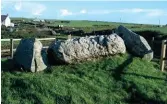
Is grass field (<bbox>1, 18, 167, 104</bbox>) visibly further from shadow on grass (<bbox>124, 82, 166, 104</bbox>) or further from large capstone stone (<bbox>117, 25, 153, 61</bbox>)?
large capstone stone (<bbox>117, 25, 153, 61</bbox>)

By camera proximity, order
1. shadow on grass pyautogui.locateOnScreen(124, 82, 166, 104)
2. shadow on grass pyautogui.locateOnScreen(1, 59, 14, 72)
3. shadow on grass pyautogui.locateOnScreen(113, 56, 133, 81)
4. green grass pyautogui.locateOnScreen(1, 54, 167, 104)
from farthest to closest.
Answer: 1. shadow on grass pyautogui.locateOnScreen(113, 56, 133, 81)
2. shadow on grass pyautogui.locateOnScreen(1, 59, 14, 72)
3. shadow on grass pyautogui.locateOnScreen(124, 82, 166, 104)
4. green grass pyautogui.locateOnScreen(1, 54, 167, 104)

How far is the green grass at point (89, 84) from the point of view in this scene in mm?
12148

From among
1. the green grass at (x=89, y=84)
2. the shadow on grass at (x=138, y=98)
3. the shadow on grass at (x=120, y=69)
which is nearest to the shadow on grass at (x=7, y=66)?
the green grass at (x=89, y=84)

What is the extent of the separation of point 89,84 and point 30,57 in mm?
2245

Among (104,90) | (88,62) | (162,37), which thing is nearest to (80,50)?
(88,62)

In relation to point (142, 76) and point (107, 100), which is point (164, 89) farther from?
point (107, 100)

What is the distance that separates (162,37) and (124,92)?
25577 millimetres

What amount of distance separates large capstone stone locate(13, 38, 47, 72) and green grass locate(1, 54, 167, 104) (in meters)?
0.27

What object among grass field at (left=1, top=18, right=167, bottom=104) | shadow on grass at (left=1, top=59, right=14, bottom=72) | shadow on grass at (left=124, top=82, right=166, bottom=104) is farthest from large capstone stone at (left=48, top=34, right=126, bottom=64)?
shadow on grass at (left=124, top=82, right=166, bottom=104)

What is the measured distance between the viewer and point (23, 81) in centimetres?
1266

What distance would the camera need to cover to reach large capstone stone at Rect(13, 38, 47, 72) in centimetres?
1384

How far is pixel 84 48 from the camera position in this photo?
599 inches

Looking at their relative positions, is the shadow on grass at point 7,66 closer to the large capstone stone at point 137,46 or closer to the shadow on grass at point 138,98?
the shadow on grass at point 138,98

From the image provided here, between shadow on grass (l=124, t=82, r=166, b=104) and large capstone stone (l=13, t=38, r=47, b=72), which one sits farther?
large capstone stone (l=13, t=38, r=47, b=72)
